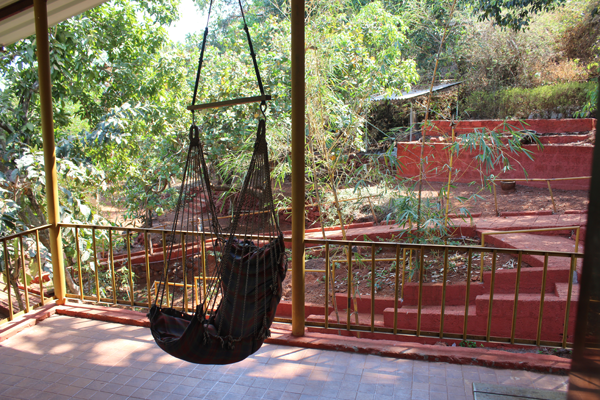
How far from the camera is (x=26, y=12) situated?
3.32 m

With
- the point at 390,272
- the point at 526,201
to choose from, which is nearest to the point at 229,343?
the point at 390,272

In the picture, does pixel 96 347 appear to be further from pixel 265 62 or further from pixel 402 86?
pixel 402 86

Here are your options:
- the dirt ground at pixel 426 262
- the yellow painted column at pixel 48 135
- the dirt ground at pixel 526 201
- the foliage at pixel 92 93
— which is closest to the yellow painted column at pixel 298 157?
the dirt ground at pixel 426 262

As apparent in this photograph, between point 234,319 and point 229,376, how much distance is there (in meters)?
0.54

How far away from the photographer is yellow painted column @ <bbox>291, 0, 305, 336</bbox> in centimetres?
247

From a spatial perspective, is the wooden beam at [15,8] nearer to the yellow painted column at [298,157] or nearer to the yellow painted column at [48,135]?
the yellow painted column at [48,135]

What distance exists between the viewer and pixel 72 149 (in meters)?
4.66

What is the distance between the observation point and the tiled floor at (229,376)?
219cm

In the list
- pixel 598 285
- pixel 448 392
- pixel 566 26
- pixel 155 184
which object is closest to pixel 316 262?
pixel 155 184

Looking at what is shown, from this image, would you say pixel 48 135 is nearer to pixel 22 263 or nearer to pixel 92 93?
pixel 22 263

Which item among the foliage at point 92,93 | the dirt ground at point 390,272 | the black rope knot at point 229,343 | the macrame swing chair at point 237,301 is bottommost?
the dirt ground at point 390,272

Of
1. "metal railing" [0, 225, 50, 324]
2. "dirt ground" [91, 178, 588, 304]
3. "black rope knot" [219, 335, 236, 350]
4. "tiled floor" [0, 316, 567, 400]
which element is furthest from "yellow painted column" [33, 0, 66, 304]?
"black rope knot" [219, 335, 236, 350]

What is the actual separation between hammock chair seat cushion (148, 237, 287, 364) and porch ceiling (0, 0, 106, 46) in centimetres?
247

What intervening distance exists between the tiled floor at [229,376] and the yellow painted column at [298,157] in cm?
31
